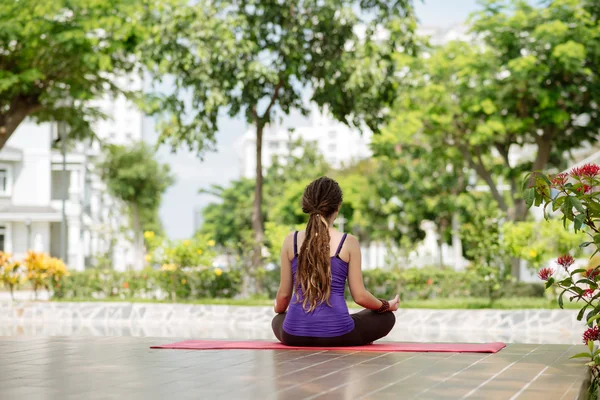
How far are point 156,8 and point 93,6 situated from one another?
1761 millimetres

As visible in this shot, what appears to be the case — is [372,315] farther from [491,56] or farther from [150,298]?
[491,56]

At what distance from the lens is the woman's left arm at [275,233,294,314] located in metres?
7.98

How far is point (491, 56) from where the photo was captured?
29.8 m

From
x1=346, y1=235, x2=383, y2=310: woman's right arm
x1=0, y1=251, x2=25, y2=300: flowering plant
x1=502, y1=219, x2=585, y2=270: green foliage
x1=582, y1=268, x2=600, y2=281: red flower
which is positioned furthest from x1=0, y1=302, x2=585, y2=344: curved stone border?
x1=582, y1=268, x2=600, y2=281: red flower

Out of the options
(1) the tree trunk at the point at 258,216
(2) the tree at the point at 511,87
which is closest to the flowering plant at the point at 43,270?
(1) the tree trunk at the point at 258,216

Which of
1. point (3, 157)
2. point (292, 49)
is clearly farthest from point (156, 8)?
point (3, 157)

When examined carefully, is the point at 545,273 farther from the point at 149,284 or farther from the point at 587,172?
the point at 149,284

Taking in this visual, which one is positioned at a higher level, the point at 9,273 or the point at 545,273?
the point at 9,273

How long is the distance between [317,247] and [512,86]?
72.6ft

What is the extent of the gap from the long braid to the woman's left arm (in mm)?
180

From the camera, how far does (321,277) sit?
7.64m

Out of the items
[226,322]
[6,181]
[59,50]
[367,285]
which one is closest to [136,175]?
[6,181]

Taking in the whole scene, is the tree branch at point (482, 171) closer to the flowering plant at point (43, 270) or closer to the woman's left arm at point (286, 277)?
the flowering plant at point (43, 270)

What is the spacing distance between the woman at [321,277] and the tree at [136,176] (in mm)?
54360
